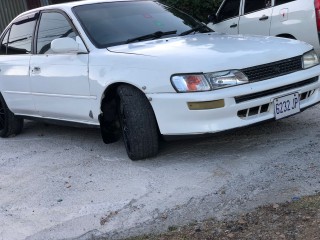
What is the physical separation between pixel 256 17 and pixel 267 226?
565cm

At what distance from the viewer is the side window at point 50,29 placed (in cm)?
539

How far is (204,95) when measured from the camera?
13.6 feet

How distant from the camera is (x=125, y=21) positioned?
5.33 meters

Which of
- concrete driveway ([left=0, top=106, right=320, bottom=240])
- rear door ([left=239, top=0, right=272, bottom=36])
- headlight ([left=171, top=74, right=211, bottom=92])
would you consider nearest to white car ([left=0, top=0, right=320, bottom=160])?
headlight ([left=171, top=74, right=211, bottom=92])

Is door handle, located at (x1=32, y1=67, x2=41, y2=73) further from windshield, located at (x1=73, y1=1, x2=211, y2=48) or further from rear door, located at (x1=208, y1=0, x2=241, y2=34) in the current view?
rear door, located at (x1=208, y1=0, x2=241, y2=34)

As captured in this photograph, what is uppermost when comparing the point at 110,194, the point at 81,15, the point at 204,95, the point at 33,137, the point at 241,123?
the point at 81,15

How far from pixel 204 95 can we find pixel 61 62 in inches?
72.0

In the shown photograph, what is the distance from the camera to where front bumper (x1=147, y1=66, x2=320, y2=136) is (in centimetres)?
418

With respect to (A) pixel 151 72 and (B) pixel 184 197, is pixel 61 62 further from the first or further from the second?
(B) pixel 184 197

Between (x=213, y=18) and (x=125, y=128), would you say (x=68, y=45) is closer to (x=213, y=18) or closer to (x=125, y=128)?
(x=125, y=128)

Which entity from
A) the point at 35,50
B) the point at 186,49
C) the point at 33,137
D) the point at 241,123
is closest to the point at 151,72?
the point at 186,49

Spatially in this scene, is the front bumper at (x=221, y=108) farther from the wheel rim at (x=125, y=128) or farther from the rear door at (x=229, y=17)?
the rear door at (x=229, y=17)

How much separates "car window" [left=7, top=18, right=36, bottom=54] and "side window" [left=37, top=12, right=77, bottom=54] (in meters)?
0.20

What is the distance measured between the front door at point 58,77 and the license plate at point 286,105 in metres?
1.84
